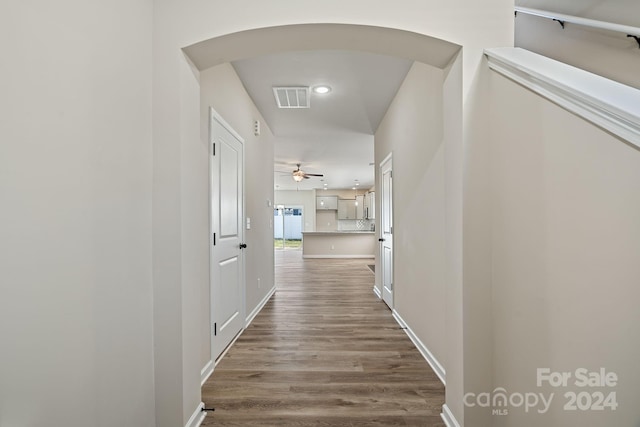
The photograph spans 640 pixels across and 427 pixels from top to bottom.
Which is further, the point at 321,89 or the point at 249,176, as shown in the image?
the point at 249,176

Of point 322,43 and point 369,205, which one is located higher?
point 322,43

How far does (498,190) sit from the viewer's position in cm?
152

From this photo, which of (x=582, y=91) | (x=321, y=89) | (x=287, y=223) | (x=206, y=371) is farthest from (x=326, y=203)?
(x=582, y=91)

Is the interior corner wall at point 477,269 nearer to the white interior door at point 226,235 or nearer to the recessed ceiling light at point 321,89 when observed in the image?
the white interior door at point 226,235

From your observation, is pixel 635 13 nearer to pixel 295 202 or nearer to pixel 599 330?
pixel 599 330

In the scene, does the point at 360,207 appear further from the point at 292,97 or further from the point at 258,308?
the point at 292,97

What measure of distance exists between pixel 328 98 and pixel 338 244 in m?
6.67

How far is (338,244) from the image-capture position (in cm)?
994

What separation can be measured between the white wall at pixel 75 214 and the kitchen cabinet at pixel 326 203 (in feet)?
40.9

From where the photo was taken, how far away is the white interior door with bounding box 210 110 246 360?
2535 millimetres

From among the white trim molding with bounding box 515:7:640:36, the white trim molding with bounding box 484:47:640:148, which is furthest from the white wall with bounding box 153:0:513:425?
the white trim molding with bounding box 515:7:640:36

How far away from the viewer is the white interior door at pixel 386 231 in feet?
13.6

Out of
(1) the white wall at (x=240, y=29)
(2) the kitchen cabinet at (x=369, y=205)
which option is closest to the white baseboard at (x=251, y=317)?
(1) the white wall at (x=240, y=29)

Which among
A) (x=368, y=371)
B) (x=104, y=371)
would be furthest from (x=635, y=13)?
(x=104, y=371)
